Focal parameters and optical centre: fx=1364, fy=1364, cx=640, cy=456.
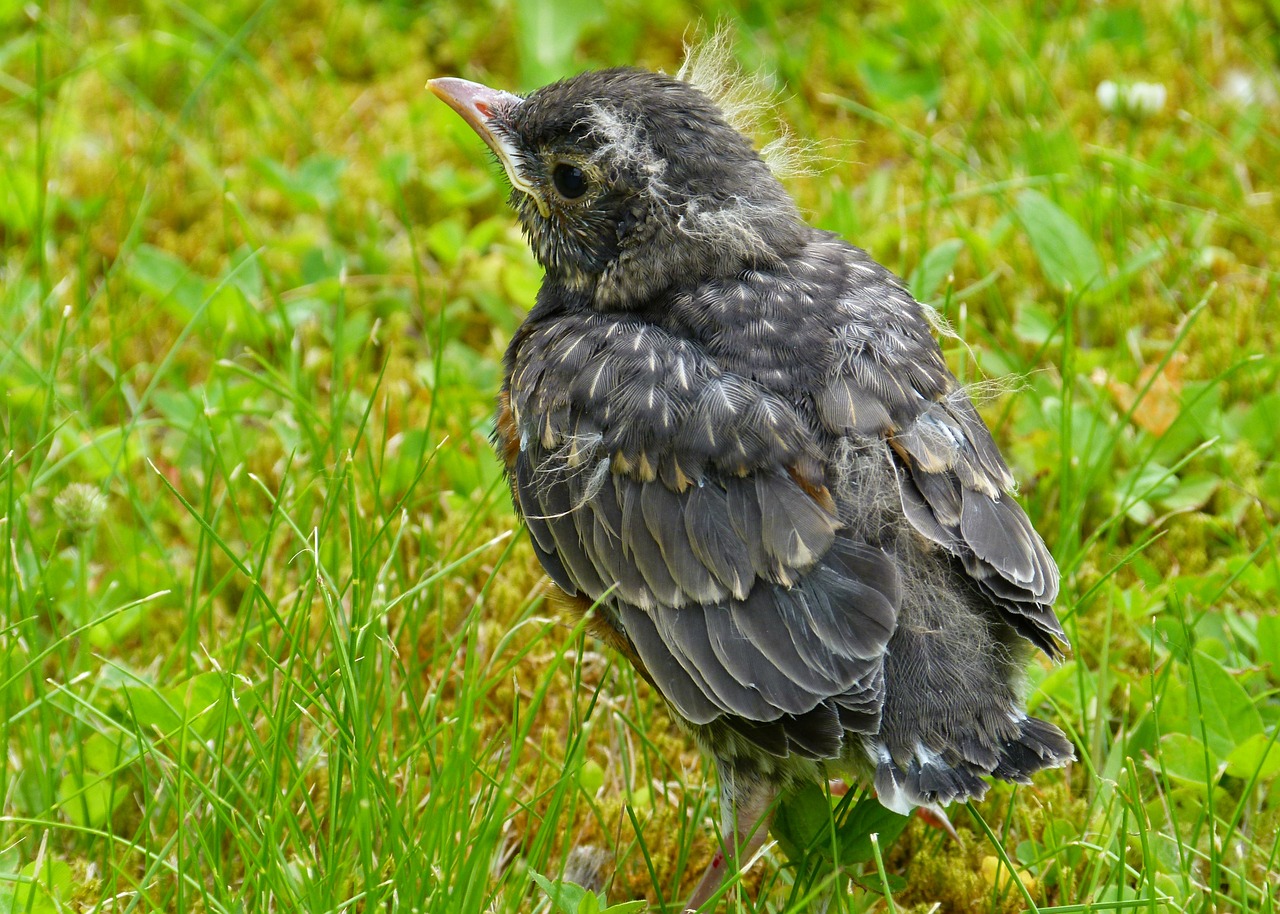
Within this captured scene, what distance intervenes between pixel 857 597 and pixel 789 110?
296 centimetres

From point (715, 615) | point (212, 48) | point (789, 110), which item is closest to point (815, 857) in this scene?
point (715, 615)

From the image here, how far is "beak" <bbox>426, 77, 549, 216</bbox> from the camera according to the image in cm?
300

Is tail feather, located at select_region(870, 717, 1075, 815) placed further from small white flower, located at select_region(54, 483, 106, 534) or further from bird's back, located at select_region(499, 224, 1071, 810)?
small white flower, located at select_region(54, 483, 106, 534)

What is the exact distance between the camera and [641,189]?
2809 mm

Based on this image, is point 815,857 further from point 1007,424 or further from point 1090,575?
point 1007,424

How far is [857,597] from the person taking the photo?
2.39 m

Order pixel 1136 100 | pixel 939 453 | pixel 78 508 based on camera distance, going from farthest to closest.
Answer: pixel 1136 100 < pixel 78 508 < pixel 939 453

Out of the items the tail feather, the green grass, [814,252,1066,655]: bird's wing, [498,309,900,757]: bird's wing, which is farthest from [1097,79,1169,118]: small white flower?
the tail feather

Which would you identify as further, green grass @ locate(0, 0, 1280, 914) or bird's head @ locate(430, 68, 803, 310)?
bird's head @ locate(430, 68, 803, 310)

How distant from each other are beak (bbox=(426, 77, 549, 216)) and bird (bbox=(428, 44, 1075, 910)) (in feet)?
0.06

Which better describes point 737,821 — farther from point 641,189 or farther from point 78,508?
point 78,508

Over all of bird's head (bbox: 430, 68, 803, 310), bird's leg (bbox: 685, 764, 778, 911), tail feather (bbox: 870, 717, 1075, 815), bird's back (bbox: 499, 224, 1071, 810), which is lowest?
bird's leg (bbox: 685, 764, 778, 911)

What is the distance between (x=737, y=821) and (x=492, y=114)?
161 cm

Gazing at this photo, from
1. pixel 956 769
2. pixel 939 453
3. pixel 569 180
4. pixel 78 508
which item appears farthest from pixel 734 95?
pixel 78 508
